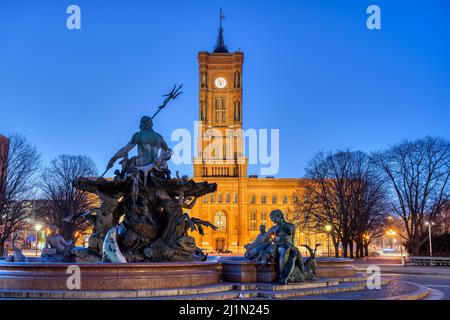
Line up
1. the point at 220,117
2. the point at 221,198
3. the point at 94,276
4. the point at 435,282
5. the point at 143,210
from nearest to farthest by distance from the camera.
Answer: the point at 94,276
the point at 143,210
the point at 435,282
the point at 221,198
the point at 220,117

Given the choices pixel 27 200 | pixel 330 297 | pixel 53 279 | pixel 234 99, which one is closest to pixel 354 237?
pixel 27 200

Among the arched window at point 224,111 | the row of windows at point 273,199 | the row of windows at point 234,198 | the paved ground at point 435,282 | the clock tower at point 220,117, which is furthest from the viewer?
the arched window at point 224,111

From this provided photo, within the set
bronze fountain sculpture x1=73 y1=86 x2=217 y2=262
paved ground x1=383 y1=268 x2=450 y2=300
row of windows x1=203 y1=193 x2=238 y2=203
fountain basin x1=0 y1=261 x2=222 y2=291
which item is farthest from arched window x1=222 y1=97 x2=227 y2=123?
fountain basin x1=0 y1=261 x2=222 y2=291

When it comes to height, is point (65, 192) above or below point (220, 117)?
below

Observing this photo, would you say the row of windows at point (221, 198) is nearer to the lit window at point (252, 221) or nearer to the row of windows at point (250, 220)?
the row of windows at point (250, 220)

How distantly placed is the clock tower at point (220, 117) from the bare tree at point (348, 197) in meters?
48.4

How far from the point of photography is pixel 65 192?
43.2m

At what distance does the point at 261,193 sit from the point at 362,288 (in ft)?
282

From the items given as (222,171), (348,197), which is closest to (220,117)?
(222,171)

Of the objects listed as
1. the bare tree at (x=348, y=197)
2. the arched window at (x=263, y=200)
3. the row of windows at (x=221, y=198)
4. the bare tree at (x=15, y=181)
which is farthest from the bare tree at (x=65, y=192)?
the arched window at (x=263, y=200)

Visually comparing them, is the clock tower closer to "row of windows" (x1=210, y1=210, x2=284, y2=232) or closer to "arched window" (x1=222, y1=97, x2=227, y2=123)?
"arched window" (x1=222, y1=97, x2=227, y2=123)

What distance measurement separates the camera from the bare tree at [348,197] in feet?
143

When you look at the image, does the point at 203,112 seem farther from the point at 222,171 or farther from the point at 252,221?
the point at 252,221

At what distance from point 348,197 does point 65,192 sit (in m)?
25.9
